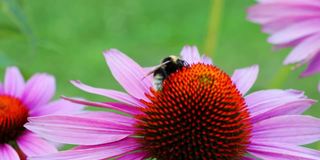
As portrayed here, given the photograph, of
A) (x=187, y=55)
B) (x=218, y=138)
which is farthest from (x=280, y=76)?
(x=218, y=138)

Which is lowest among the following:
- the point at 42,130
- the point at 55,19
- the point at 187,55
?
the point at 42,130

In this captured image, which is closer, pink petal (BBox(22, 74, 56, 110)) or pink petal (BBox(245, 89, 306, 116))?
pink petal (BBox(245, 89, 306, 116))

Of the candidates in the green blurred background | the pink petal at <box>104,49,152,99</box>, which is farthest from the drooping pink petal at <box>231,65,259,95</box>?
the green blurred background

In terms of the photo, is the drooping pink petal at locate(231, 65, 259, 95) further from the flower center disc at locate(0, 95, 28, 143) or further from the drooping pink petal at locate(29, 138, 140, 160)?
the flower center disc at locate(0, 95, 28, 143)

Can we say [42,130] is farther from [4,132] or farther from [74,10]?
[74,10]

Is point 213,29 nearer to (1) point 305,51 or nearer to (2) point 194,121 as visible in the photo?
(1) point 305,51

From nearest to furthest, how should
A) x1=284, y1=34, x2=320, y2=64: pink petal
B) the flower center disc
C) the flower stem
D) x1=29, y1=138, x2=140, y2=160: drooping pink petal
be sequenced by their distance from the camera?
Result: x1=29, y1=138, x2=140, y2=160: drooping pink petal, the flower center disc, x1=284, y1=34, x2=320, y2=64: pink petal, the flower stem

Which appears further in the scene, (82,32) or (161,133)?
(82,32)
